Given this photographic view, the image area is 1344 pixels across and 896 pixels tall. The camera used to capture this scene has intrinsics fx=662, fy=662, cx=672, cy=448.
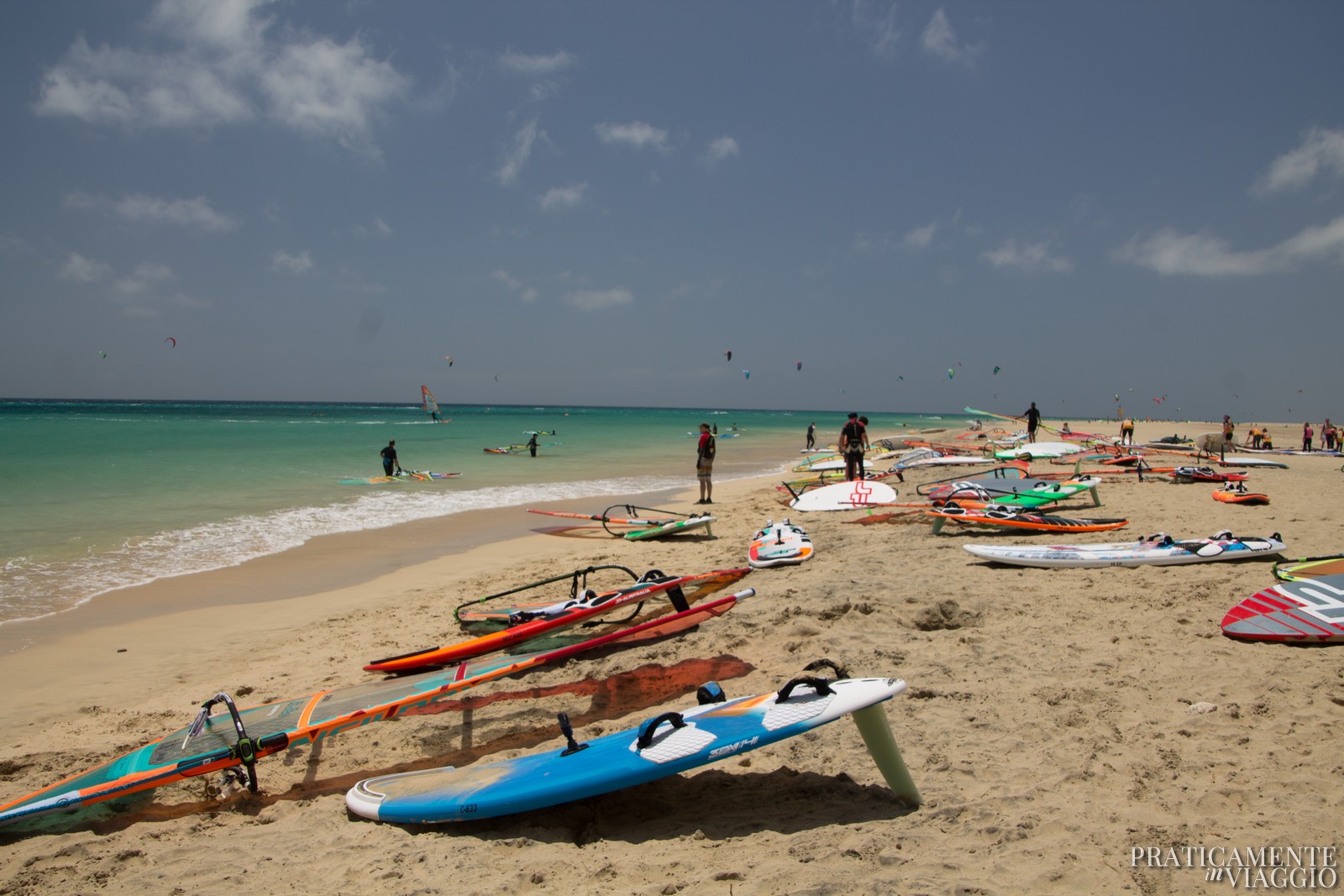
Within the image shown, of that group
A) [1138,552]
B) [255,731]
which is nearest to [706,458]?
[1138,552]

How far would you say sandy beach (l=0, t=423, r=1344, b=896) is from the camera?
2.44 m

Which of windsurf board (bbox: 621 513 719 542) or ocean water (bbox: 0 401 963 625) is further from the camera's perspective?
windsurf board (bbox: 621 513 719 542)

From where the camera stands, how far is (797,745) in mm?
3318

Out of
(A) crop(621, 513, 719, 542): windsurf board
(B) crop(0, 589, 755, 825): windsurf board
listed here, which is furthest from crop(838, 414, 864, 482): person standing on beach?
(B) crop(0, 589, 755, 825): windsurf board

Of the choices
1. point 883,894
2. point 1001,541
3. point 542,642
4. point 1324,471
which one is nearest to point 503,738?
point 542,642

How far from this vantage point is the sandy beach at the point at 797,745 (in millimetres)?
2436

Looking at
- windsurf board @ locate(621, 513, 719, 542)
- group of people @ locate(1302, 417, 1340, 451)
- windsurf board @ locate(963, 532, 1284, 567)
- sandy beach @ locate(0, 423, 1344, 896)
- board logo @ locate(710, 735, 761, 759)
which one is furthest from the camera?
group of people @ locate(1302, 417, 1340, 451)

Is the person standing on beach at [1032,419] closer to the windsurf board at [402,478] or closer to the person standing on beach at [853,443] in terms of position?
the person standing on beach at [853,443]

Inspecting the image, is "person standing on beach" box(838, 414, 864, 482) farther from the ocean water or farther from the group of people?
the group of people

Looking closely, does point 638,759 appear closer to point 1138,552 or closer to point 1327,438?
point 1138,552

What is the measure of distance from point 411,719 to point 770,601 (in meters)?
2.77

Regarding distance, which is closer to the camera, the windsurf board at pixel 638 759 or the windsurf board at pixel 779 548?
the windsurf board at pixel 638 759

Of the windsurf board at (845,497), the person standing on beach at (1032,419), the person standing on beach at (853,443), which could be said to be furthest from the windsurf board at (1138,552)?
the person standing on beach at (1032,419)

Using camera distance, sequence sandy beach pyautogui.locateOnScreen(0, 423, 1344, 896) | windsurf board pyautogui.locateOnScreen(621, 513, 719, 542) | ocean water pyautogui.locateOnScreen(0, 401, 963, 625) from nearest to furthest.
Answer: sandy beach pyautogui.locateOnScreen(0, 423, 1344, 896) → ocean water pyautogui.locateOnScreen(0, 401, 963, 625) → windsurf board pyautogui.locateOnScreen(621, 513, 719, 542)
